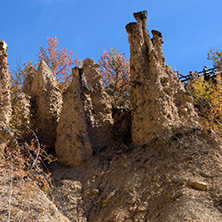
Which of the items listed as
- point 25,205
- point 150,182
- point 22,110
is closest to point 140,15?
point 22,110

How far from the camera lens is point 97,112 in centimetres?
1294

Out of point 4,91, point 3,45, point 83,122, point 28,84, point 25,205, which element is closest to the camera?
point 25,205

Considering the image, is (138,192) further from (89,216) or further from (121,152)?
(121,152)

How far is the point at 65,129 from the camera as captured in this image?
12.2 meters

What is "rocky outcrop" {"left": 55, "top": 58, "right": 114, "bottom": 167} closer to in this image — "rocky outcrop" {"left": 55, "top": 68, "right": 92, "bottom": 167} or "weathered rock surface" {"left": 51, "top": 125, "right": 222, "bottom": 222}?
"rocky outcrop" {"left": 55, "top": 68, "right": 92, "bottom": 167}

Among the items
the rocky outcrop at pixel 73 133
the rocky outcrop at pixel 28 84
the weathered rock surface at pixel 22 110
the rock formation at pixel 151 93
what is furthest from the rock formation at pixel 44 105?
the rock formation at pixel 151 93

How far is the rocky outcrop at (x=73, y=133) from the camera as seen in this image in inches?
465

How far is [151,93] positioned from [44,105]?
4154mm

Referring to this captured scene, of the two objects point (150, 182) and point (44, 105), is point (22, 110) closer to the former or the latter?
point (44, 105)

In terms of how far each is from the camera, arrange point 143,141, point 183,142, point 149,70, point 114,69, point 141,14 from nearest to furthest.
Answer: point 183,142, point 143,141, point 149,70, point 141,14, point 114,69

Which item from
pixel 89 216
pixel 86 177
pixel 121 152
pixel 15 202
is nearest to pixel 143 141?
pixel 121 152

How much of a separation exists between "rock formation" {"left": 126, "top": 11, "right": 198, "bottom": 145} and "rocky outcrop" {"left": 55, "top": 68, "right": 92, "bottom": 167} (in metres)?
1.70

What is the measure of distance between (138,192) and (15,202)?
3.20 m

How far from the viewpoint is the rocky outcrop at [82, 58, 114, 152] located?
12.5 metres
